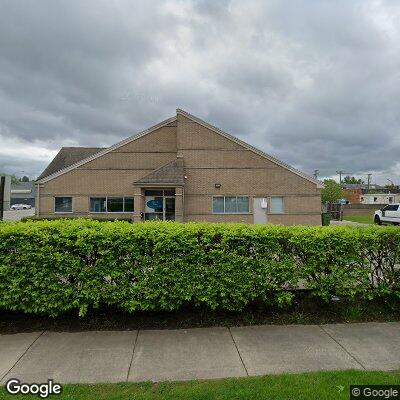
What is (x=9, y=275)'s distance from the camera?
464cm

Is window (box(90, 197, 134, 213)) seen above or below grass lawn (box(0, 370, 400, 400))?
above

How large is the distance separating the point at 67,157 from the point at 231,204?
22163 millimetres

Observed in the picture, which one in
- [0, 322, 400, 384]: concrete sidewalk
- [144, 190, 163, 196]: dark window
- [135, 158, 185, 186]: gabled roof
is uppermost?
[135, 158, 185, 186]: gabled roof

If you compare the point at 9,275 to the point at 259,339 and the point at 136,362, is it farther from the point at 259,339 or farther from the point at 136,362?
the point at 259,339

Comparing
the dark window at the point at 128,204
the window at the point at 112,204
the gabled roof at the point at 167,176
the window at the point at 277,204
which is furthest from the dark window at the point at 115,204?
the window at the point at 277,204

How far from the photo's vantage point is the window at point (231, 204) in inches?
900

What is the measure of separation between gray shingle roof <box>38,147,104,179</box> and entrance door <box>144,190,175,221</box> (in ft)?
54.2

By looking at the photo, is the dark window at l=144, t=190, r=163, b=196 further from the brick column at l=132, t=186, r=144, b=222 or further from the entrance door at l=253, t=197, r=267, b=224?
the entrance door at l=253, t=197, r=267, b=224

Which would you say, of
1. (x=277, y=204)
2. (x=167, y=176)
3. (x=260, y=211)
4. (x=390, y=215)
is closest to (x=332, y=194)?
(x=390, y=215)

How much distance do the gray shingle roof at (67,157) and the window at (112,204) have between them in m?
13.8

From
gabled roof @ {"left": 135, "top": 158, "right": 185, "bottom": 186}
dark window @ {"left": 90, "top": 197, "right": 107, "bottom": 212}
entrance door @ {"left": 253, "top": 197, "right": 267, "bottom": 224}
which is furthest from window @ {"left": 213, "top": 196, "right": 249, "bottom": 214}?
dark window @ {"left": 90, "top": 197, "right": 107, "bottom": 212}

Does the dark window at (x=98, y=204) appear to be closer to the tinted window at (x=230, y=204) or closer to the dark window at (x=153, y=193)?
the dark window at (x=153, y=193)

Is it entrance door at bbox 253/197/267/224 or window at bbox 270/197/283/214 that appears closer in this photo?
entrance door at bbox 253/197/267/224

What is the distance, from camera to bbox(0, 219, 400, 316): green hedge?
15.3 feet
